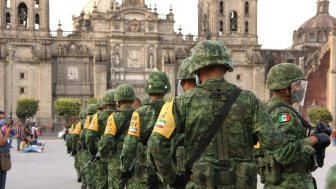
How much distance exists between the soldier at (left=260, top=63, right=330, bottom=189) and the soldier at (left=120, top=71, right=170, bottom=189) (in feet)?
6.50

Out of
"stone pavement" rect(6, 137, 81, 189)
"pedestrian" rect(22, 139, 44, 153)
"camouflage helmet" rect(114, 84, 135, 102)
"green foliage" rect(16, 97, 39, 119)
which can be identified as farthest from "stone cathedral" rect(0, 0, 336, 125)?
"camouflage helmet" rect(114, 84, 135, 102)

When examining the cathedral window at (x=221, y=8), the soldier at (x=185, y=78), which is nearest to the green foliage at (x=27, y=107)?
the cathedral window at (x=221, y=8)

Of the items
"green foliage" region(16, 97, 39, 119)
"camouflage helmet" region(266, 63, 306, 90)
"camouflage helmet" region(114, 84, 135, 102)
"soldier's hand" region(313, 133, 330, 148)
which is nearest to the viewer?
"soldier's hand" region(313, 133, 330, 148)

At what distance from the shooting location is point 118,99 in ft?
34.4

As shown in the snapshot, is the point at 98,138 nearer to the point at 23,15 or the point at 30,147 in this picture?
the point at 30,147

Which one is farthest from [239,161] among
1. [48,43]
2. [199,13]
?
[199,13]

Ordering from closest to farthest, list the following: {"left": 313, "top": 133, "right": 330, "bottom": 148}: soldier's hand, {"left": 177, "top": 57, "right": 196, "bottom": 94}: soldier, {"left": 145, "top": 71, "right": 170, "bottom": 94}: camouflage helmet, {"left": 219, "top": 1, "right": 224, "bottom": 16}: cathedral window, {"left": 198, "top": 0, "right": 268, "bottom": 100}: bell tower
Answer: {"left": 313, "top": 133, "right": 330, "bottom": 148}: soldier's hand
{"left": 177, "top": 57, "right": 196, "bottom": 94}: soldier
{"left": 145, "top": 71, "right": 170, "bottom": 94}: camouflage helmet
{"left": 198, "top": 0, "right": 268, "bottom": 100}: bell tower
{"left": 219, "top": 1, "right": 224, "bottom": 16}: cathedral window

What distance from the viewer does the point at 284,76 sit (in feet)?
23.0

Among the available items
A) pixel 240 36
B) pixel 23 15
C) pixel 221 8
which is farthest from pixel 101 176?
pixel 221 8

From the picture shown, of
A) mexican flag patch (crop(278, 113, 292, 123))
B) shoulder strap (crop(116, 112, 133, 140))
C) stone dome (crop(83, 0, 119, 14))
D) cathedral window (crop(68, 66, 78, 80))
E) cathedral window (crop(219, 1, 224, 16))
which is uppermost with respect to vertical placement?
stone dome (crop(83, 0, 119, 14))

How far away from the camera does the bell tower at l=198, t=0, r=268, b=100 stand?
7556 cm

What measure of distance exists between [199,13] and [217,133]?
76.0 meters

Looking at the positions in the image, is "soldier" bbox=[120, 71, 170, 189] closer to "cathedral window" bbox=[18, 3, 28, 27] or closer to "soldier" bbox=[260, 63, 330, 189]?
"soldier" bbox=[260, 63, 330, 189]

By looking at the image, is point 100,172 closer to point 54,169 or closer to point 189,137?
point 189,137
